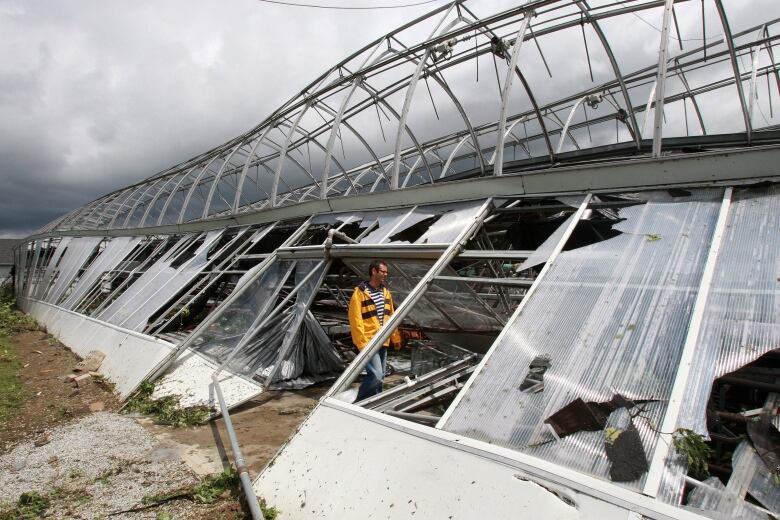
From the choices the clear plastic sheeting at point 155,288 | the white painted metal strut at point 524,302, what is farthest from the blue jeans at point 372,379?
the clear plastic sheeting at point 155,288

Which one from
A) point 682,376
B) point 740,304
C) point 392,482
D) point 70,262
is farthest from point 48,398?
point 70,262

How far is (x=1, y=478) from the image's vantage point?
418cm

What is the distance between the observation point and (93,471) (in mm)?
4324

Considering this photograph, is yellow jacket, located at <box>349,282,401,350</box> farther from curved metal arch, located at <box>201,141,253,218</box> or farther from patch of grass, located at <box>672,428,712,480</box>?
curved metal arch, located at <box>201,141,253,218</box>

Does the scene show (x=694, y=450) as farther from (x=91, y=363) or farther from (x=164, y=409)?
(x=91, y=363)

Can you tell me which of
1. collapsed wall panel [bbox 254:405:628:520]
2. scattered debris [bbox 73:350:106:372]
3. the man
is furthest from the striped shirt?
scattered debris [bbox 73:350:106:372]

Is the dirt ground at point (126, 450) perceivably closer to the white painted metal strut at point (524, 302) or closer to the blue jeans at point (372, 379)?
the blue jeans at point (372, 379)

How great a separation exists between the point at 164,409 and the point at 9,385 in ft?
12.1

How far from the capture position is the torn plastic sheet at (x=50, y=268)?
17969mm

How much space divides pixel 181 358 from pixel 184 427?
69.5 inches

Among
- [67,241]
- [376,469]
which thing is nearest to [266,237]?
[376,469]

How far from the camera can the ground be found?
12.1 ft

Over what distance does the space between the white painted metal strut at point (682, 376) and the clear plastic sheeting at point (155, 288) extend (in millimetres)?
8789

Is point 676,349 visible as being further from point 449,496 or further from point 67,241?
point 67,241
